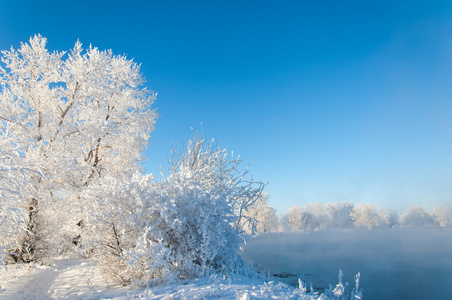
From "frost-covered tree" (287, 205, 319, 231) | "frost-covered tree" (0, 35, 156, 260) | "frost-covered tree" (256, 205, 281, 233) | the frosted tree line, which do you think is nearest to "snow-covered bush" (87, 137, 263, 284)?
the frosted tree line

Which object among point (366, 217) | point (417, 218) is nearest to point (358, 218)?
point (366, 217)

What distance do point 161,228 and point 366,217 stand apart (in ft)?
289

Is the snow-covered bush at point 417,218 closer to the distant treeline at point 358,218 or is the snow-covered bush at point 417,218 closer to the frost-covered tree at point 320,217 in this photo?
the distant treeline at point 358,218

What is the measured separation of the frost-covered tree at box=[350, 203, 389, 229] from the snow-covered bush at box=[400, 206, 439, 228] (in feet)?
27.1

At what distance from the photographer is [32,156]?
965cm

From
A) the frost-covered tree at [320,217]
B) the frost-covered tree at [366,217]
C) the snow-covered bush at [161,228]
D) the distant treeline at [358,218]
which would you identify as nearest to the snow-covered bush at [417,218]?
the distant treeline at [358,218]

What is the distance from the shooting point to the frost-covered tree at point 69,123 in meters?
10.1

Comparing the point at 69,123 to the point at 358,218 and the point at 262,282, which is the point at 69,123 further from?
the point at 358,218

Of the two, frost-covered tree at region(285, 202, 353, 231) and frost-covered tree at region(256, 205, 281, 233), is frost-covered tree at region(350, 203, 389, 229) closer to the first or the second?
frost-covered tree at region(285, 202, 353, 231)

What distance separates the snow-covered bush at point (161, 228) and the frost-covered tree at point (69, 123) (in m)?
3.76

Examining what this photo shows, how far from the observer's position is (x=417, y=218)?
8475 centimetres

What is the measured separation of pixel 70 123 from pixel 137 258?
10159 millimetres

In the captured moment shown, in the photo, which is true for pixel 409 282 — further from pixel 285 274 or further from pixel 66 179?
pixel 66 179

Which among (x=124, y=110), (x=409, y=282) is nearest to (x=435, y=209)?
(x=409, y=282)
